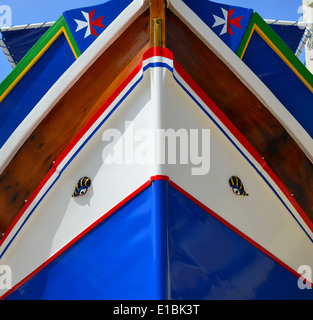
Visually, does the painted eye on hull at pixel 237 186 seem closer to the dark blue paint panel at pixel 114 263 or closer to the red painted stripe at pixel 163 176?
the red painted stripe at pixel 163 176

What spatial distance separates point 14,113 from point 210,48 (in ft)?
4.50

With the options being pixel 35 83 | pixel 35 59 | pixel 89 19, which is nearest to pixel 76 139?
pixel 35 83

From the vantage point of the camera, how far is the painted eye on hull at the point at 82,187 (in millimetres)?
2213

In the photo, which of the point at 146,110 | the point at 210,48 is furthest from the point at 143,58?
the point at 210,48

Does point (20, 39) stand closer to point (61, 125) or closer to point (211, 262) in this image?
point (61, 125)

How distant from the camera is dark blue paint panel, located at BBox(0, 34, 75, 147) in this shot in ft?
8.09

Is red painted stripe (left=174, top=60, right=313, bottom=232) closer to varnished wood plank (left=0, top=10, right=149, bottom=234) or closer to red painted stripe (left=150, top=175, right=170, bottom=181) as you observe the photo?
varnished wood plank (left=0, top=10, right=149, bottom=234)

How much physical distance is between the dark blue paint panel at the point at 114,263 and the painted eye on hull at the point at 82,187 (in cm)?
26

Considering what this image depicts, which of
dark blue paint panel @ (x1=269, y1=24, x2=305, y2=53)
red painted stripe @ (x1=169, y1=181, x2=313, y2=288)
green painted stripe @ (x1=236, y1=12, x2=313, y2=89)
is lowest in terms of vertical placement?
red painted stripe @ (x1=169, y1=181, x2=313, y2=288)

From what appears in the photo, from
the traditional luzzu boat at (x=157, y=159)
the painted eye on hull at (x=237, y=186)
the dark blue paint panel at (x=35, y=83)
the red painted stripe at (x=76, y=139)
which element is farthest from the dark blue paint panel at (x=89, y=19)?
the painted eye on hull at (x=237, y=186)

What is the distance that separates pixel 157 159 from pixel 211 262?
0.61 meters

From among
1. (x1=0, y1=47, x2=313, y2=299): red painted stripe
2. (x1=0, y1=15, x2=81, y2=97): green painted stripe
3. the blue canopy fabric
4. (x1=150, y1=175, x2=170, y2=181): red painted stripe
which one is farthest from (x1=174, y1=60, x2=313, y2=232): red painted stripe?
the blue canopy fabric
